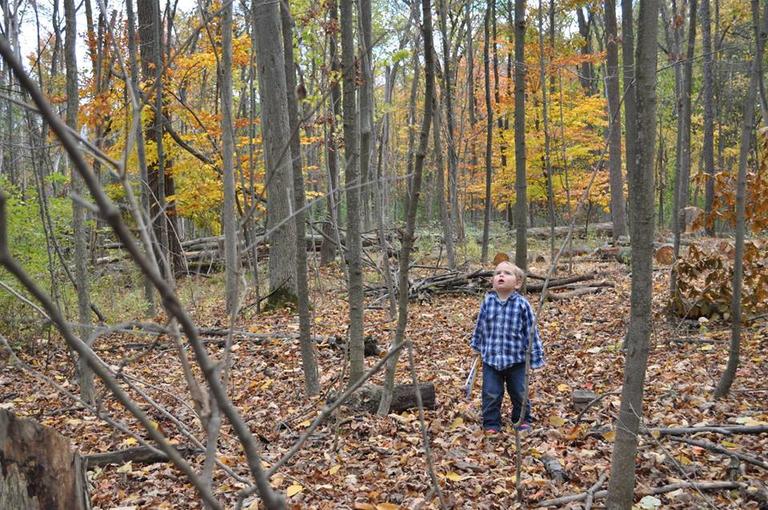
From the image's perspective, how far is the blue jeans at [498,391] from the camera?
4480 mm

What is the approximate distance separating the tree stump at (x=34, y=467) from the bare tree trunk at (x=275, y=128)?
5095 mm

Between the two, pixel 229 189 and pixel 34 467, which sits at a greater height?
pixel 229 189

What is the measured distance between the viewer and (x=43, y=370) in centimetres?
643

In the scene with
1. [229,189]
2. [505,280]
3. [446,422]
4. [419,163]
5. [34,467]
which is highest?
[419,163]

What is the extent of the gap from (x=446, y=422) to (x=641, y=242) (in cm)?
268

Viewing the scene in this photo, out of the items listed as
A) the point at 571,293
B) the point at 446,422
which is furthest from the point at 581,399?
the point at 571,293

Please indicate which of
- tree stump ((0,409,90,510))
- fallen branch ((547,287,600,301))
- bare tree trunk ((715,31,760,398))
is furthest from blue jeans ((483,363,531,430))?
fallen branch ((547,287,600,301))

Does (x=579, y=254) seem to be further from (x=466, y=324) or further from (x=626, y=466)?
(x=626, y=466)

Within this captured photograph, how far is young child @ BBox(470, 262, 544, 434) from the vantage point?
454 cm

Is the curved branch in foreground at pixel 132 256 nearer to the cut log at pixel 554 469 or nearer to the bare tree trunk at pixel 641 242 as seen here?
the bare tree trunk at pixel 641 242

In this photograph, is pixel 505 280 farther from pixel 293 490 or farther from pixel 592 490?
pixel 293 490

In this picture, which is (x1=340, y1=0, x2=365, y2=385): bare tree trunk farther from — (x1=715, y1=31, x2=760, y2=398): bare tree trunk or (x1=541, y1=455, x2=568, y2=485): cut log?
(x1=715, y1=31, x2=760, y2=398): bare tree trunk

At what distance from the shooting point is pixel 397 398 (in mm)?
4859

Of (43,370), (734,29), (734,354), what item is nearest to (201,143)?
(43,370)
